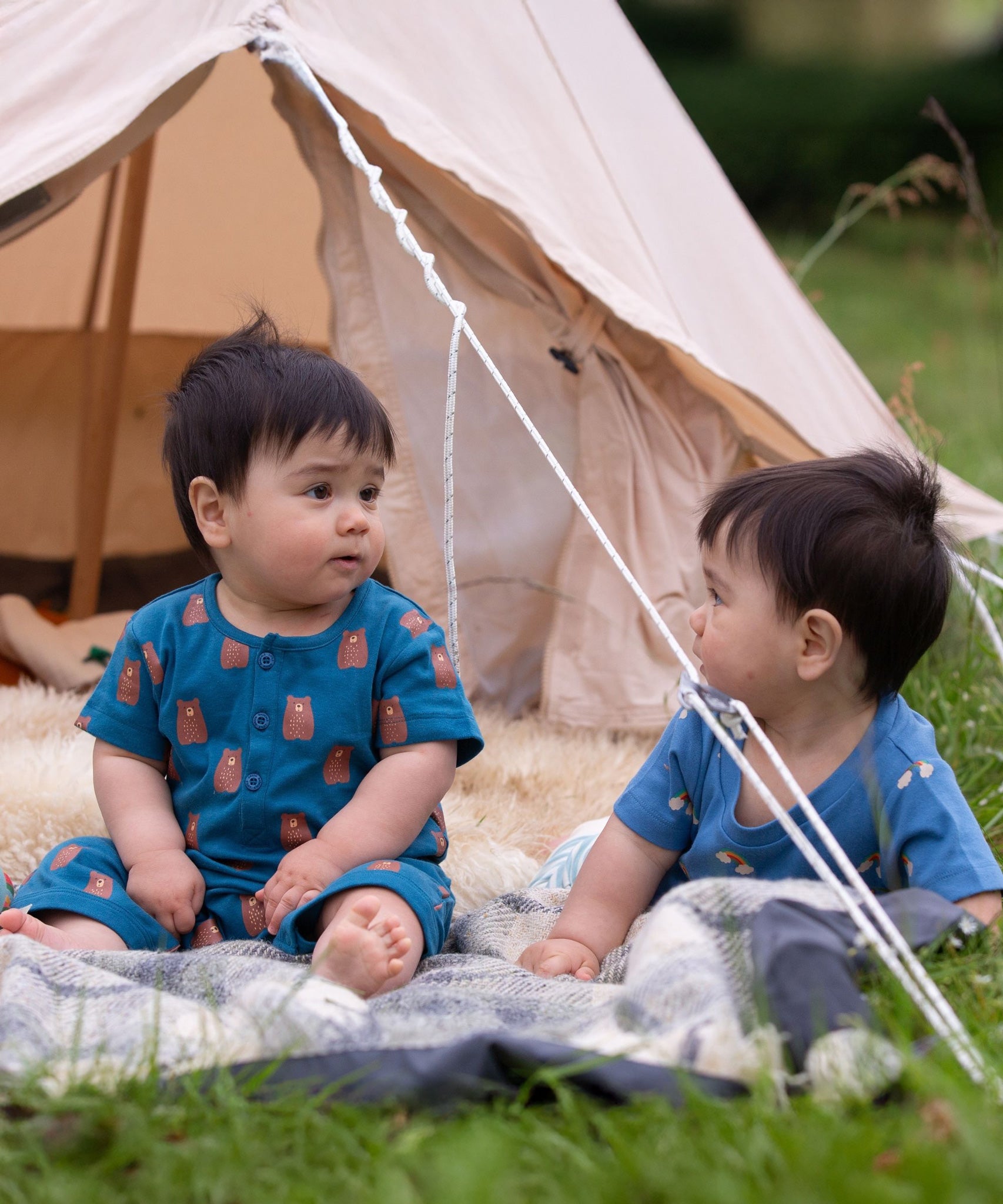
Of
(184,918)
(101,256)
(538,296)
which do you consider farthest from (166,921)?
(101,256)

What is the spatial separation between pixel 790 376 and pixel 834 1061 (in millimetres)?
1731

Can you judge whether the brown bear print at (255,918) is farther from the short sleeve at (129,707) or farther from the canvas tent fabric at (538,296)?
the canvas tent fabric at (538,296)

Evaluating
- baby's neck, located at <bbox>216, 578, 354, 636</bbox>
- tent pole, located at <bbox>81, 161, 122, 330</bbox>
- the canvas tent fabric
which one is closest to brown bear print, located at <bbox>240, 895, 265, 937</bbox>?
baby's neck, located at <bbox>216, 578, 354, 636</bbox>

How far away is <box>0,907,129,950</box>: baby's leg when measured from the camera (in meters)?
1.53

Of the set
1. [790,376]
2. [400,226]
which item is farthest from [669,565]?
[400,226]

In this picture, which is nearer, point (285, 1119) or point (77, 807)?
point (285, 1119)

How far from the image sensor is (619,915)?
1708 mm

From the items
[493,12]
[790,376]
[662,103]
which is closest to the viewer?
[493,12]

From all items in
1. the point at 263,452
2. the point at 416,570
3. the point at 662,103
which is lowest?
the point at 416,570

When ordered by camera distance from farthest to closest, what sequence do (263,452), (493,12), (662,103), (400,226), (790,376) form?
(662,103)
(790,376)
(493,12)
(400,226)
(263,452)

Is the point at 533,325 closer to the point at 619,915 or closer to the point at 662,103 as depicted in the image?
the point at 662,103

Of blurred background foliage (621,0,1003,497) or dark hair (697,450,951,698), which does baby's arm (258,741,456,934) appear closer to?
dark hair (697,450,951,698)

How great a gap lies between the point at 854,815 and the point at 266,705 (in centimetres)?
74

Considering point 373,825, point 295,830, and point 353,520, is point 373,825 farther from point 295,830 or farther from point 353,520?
point 353,520
